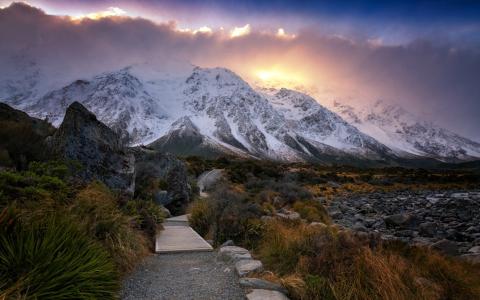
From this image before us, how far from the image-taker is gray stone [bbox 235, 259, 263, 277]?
673 centimetres

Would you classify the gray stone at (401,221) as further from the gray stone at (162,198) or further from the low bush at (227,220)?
the gray stone at (162,198)

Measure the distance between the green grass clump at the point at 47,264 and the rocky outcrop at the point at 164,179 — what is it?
9.70 m

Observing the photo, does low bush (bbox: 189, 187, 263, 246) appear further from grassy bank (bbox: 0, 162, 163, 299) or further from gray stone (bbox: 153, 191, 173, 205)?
grassy bank (bbox: 0, 162, 163, 299)

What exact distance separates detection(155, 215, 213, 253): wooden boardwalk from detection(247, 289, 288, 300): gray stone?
3594mm

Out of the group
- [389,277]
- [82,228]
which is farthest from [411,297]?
[82,228]

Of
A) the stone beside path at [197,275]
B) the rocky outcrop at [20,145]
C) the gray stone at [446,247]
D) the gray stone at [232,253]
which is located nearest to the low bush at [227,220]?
the stone beside path at [197,275]

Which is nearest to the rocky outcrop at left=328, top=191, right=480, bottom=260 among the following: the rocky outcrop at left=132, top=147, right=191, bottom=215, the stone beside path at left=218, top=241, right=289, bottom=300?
the stone beside path at left=218, top=241, right=289, bottom=300

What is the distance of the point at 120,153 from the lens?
12.0 meters

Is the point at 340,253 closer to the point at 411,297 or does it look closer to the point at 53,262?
the point at 411,297

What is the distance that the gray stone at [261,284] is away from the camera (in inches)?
227

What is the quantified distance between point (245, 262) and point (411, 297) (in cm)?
326

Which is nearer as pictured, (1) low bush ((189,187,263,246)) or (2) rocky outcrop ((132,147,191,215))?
(1) low bush ((189,187,263,246))

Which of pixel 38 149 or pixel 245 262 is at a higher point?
pixel 38 149

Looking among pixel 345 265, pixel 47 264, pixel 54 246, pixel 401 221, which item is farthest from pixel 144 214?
pixel 401 221
